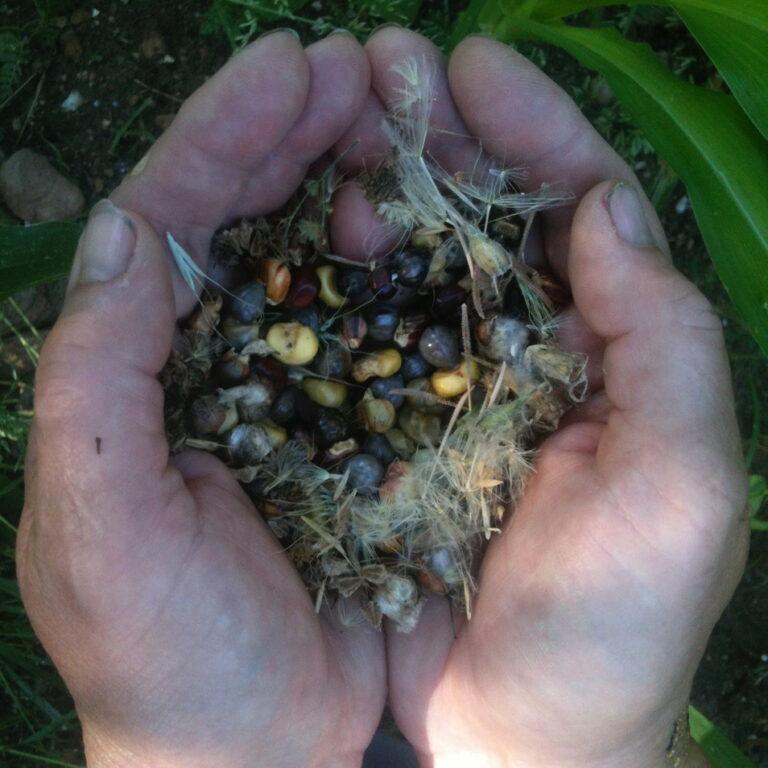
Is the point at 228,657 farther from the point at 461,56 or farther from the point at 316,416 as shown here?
the point at 461,56

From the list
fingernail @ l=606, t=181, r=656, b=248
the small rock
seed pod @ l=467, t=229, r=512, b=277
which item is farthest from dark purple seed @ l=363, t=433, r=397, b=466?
the small rock

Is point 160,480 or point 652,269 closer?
point 160,480

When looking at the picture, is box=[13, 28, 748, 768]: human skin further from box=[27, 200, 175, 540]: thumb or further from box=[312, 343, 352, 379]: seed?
box=[312, 343, 352, 379]: seed

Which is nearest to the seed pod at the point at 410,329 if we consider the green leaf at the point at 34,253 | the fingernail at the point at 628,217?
the fingernail at the point at 628,217

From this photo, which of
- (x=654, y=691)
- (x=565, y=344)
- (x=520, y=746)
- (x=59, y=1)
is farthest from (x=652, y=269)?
(x=59, y=1)

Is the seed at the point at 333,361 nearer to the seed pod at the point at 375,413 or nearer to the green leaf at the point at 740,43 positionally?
the seed pod at the point at 375,413

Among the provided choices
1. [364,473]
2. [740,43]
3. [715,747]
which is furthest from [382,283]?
[715,747]

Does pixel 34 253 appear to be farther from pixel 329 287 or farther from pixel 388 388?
Result: pixel 388 388
